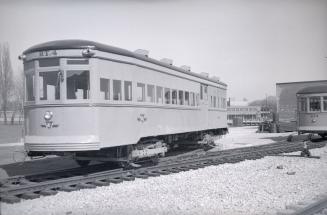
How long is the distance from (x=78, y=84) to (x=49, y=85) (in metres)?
0.71

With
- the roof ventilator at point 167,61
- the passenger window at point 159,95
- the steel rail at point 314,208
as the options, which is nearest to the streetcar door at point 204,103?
the roof ventilator at point 167,61

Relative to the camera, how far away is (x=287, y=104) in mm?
34562

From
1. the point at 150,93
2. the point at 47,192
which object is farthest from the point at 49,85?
the point at 150,93

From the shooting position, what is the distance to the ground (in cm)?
673

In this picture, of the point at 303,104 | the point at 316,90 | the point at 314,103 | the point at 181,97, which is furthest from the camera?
the point at 303,104

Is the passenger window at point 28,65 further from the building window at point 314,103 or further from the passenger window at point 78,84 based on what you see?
the building window at point 314,103

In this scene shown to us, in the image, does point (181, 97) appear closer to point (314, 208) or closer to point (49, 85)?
point (49, 85)

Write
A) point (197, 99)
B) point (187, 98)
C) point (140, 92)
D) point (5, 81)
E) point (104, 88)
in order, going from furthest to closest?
1. point (197, 99)
2. point (187, 98)
3. point (5, 81)
4. point (140, 92)
5. point (104, 88)

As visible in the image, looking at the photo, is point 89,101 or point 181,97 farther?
point 181,97

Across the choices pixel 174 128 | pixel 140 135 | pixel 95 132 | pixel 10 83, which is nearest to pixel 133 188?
pixel 95 132

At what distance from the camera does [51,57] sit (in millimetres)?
9078

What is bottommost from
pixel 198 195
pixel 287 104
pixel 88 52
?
pixel 198 195

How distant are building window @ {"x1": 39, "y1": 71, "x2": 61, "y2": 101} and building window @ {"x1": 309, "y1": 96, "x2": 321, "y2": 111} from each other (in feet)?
50.9

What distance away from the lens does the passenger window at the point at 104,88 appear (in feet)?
30.8
